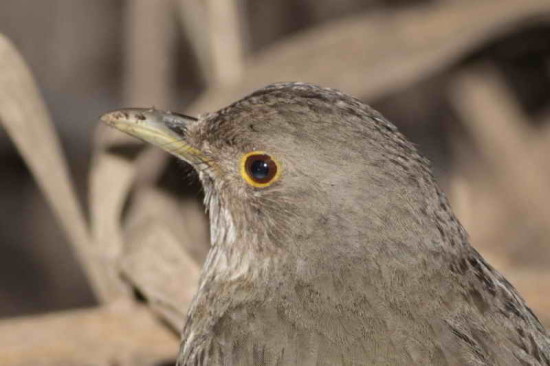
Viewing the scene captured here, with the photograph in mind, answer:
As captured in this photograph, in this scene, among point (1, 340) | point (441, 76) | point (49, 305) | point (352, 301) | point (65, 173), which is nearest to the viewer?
point (352, 301)

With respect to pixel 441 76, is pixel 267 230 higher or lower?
lower

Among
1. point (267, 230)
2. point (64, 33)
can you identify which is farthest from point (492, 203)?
Answer: point (64, 33)

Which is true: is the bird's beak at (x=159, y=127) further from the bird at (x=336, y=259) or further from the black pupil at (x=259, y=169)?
the black pupil at (x=259, y=169)

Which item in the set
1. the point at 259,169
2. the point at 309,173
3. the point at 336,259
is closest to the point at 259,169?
the point at 259,169

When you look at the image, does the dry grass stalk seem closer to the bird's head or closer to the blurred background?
the blurred background

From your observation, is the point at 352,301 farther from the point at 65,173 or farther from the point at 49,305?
the point at 49,305
